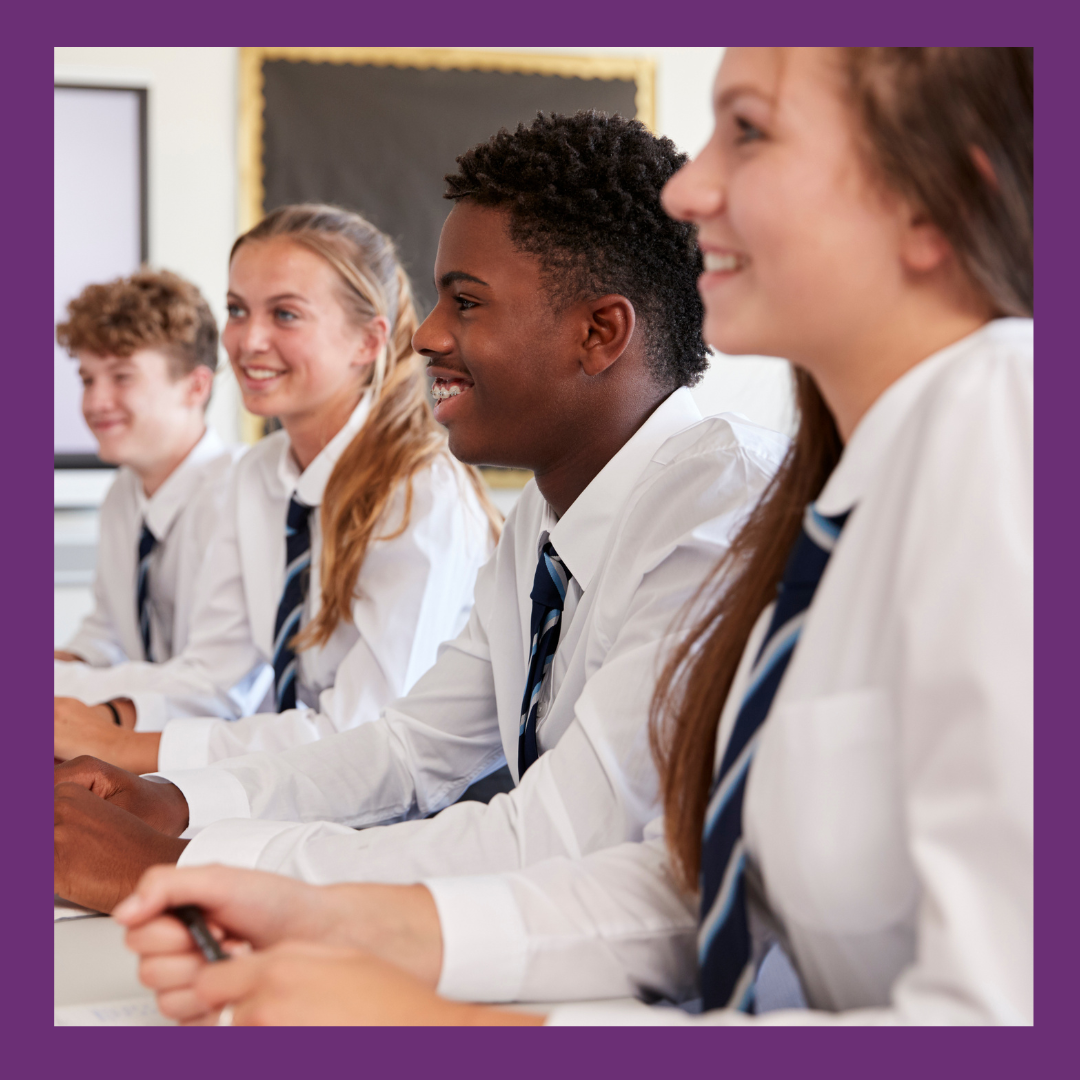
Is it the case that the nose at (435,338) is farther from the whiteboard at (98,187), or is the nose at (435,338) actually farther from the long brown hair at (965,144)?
the whiteboard at (98,187)

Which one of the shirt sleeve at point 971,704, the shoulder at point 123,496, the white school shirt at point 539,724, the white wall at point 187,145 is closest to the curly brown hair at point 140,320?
the shoulder at point 123,496

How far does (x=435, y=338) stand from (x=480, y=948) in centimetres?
67

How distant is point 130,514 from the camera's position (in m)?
2.39

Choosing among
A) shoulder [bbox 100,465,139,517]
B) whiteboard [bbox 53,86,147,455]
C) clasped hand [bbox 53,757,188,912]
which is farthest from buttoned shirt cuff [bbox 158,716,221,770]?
whiteboard [bbox 53,86,147,455]

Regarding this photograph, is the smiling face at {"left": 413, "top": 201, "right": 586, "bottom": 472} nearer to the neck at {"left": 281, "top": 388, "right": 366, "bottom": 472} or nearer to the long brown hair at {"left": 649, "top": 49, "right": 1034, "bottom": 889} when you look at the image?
the long brown hair at {"left": 649, "top": 49, "right": 1034, "bottom": 889}

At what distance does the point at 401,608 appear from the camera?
5.05 feet

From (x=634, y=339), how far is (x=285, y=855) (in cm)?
62

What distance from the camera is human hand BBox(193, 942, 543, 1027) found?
552 mm

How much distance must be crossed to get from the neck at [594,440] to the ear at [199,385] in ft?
4.72

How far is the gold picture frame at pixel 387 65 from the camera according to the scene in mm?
3137

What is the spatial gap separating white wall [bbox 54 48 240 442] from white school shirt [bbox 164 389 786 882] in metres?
2.18

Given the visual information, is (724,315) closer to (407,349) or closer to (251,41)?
(251,41)

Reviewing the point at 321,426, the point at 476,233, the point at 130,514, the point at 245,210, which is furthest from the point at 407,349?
the point at 245,210

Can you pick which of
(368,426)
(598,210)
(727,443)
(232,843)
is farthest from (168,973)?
(368,426)
